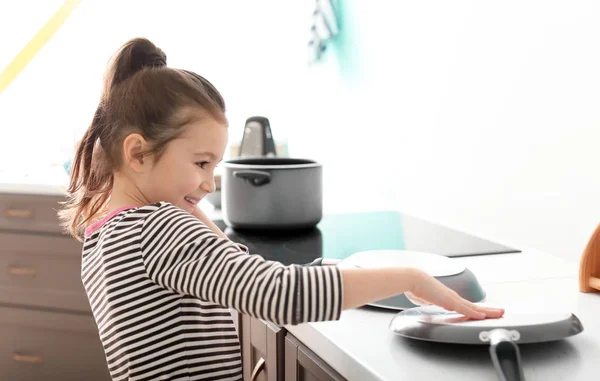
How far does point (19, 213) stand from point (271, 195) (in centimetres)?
126

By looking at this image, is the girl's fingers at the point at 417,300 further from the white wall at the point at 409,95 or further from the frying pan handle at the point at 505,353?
the white wall at the point at 409,95

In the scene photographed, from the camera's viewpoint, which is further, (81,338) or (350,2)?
(350,2)

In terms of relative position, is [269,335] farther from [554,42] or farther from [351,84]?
[351,84]

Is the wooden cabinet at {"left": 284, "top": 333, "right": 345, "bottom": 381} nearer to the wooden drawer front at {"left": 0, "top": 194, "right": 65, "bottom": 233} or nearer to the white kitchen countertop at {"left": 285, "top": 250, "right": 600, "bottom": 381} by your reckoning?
the white kitchen countertop at {"left": 285, "top": 250, "right": 600, "bottom": 381}

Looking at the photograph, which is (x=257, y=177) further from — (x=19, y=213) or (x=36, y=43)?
(x=36, y=43)

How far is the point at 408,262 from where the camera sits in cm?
96

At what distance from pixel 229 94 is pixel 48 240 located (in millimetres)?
1106

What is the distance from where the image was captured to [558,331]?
27.0 inches

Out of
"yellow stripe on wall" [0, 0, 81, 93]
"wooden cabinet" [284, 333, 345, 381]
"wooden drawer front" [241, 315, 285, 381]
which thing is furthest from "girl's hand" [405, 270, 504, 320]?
"yellow stripe on wall" [0, 0, 81, 93]

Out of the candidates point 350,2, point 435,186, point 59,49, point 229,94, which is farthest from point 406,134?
point 59,49

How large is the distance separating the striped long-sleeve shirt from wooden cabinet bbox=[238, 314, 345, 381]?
6 cm

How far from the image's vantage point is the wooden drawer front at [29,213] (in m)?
2.19

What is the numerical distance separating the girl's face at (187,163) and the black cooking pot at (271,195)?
398 millimetres

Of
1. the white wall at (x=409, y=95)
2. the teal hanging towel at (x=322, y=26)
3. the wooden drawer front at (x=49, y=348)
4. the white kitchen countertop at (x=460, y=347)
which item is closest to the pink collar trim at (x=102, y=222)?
the white kitchen countertop at (x=460, y=347)
